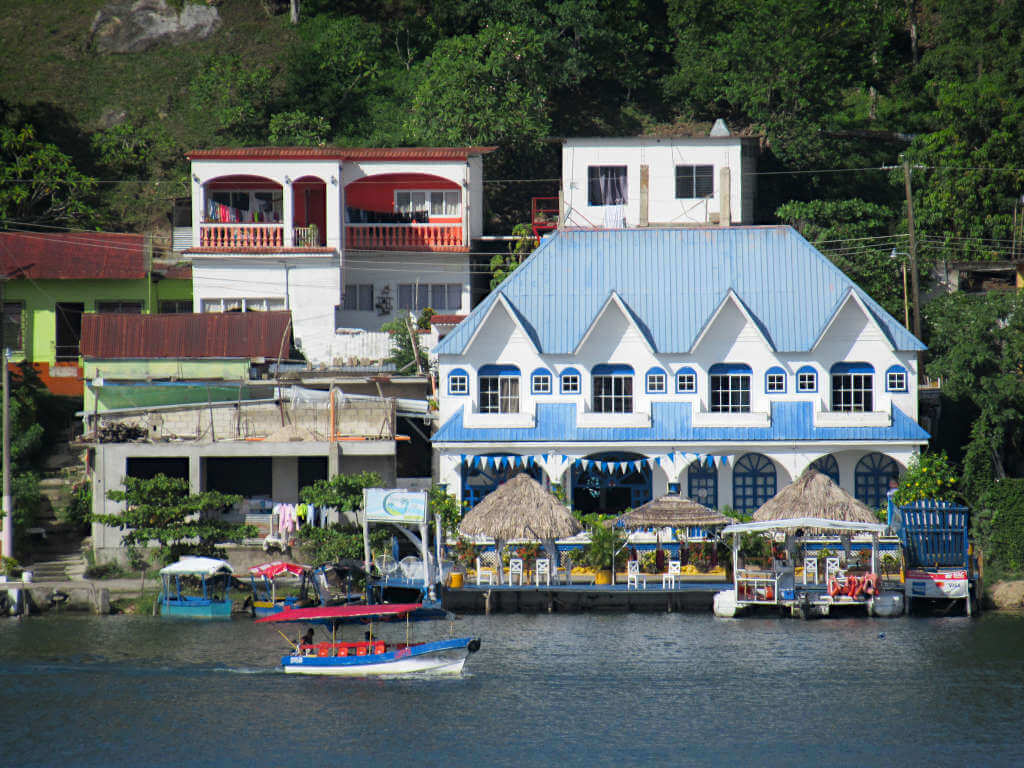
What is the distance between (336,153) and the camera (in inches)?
2286

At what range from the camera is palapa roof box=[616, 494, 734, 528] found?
1679 inches

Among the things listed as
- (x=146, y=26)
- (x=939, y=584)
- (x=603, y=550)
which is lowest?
(x=939, y=584)

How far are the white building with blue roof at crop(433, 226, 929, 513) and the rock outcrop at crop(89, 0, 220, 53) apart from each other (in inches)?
1381

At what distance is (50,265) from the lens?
5819 centimetres

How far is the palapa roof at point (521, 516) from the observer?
42031 millimetres

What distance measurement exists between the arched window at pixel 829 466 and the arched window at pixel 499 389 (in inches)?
378

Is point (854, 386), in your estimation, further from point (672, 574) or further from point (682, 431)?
point (672, 574)

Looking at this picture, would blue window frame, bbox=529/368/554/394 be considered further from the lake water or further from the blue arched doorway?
the lake water

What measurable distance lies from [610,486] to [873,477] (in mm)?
8187

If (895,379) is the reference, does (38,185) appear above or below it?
above

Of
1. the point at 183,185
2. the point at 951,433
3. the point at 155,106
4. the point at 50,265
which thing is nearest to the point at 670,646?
the point at 951,433

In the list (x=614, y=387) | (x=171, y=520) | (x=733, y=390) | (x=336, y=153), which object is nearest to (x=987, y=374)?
(x=733, y=390)

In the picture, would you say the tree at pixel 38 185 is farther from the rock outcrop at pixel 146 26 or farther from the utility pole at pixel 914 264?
the utility pole at pixel 914 264

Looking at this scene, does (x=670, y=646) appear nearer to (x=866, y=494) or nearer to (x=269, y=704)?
(x=269, y=704)
